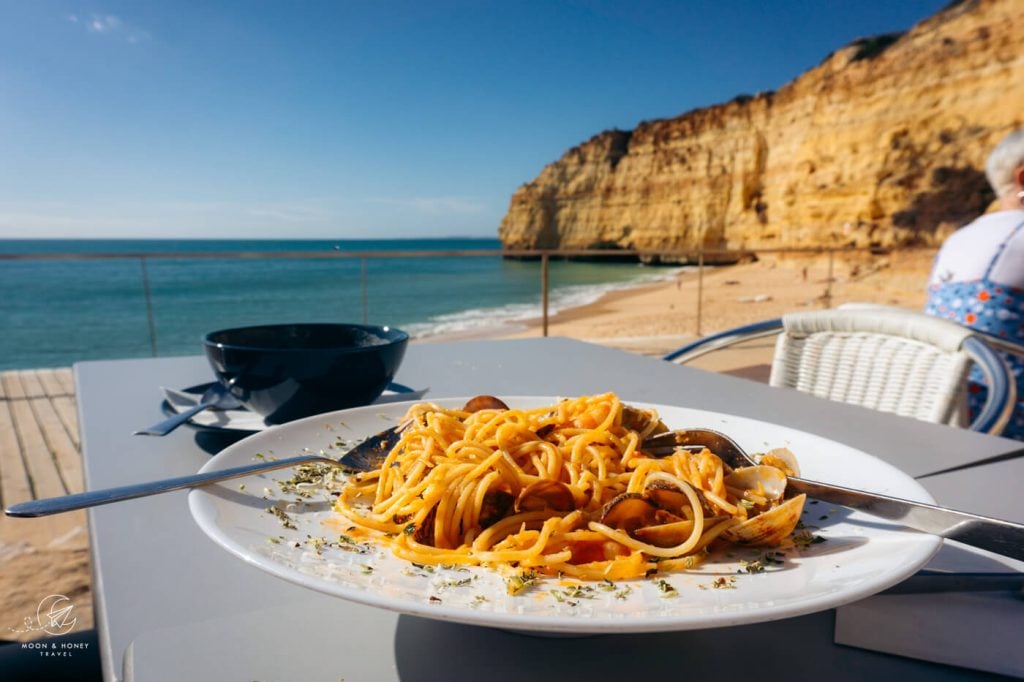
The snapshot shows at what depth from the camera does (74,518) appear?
9.02 ft

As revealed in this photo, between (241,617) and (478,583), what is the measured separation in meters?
0.20

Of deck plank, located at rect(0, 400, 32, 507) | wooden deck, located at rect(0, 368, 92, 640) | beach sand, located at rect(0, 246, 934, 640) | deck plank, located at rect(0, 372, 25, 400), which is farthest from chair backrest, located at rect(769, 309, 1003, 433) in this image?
deck plank, located at rect(0, 372, 25, 400)

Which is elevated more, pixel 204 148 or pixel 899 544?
pixel 204 148

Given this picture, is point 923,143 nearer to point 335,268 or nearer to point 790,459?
point 790,459

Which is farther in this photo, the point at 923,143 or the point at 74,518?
the point at 923,143

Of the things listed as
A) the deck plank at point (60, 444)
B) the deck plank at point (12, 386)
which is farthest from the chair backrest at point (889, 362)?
the deck plank at point (12, 386)

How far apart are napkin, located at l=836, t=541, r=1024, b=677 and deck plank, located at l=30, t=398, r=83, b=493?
325cm

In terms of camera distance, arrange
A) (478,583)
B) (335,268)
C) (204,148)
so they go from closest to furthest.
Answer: (478,583), (335,268), (204,148)

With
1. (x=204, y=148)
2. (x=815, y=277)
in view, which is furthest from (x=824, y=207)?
(x=204, y=148)

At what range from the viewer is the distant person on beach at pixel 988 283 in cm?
221

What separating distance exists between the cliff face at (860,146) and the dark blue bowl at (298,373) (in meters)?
18.6

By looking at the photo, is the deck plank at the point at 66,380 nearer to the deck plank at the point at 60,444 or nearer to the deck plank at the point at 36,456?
the deck plank at the point at 60,444

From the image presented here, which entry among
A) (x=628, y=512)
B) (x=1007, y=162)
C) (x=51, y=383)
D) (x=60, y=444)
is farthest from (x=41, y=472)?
(x=1007, y=162)

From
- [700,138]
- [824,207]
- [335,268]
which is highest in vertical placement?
[700,138]
